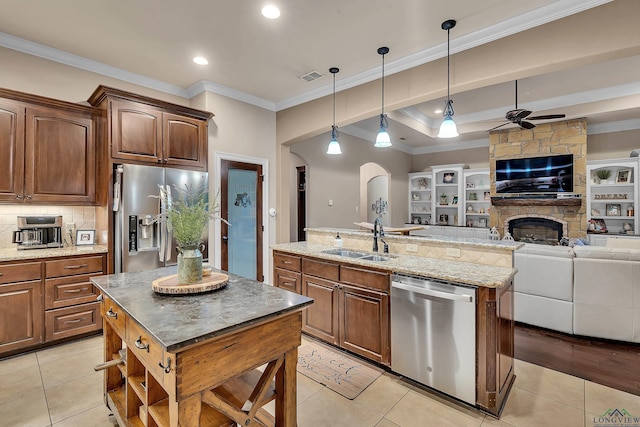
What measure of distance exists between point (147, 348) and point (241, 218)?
3.31 meters

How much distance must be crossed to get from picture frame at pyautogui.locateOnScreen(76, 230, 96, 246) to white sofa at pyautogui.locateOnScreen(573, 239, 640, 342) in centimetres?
530

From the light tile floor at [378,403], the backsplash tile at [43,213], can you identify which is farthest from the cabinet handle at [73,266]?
the light tile floor at [378,403]

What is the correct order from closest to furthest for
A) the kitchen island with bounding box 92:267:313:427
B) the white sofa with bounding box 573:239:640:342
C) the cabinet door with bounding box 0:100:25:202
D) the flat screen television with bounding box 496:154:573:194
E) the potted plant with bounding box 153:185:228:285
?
1. the kitchen island with bounding box 92:267:313:427
2. the potted plant with bounding box 153:185:228:285
3. the cabinet door with bounding box 0:100:25:202
4. the white sofa with bounding box 573:239:640:342
5. the flat screen television with bounding box 496:154:573:194

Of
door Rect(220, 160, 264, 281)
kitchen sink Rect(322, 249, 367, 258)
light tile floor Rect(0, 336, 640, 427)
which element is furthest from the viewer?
door Rect(220, 160, 264, 281)

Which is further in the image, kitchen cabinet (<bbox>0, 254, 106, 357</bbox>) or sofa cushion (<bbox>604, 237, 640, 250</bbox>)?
sofa cushion (<bbox>604, 237, 640, 250</bbox>)

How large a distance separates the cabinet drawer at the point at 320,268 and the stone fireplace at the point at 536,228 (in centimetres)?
525

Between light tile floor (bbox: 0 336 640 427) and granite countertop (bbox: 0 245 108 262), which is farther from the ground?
granite countertop (bbox: 0 245 108 262)

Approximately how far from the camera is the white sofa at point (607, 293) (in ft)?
9.92

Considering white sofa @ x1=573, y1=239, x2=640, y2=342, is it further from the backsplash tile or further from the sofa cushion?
the backsplash tile

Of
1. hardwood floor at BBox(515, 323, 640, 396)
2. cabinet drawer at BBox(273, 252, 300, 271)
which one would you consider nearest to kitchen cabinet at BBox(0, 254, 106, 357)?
cabinet drawer at BBox(273, 252, 300, 271)

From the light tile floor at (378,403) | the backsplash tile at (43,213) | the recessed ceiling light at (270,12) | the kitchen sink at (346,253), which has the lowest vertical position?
the light tile floor at (378,403)

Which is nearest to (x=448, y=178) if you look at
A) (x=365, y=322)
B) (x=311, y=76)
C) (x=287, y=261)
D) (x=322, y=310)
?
(x=311, y=76)

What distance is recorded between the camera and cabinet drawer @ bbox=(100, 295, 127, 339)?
162 centimetres

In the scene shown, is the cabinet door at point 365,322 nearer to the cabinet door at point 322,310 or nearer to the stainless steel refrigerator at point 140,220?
the cabinet door at point 322,310
